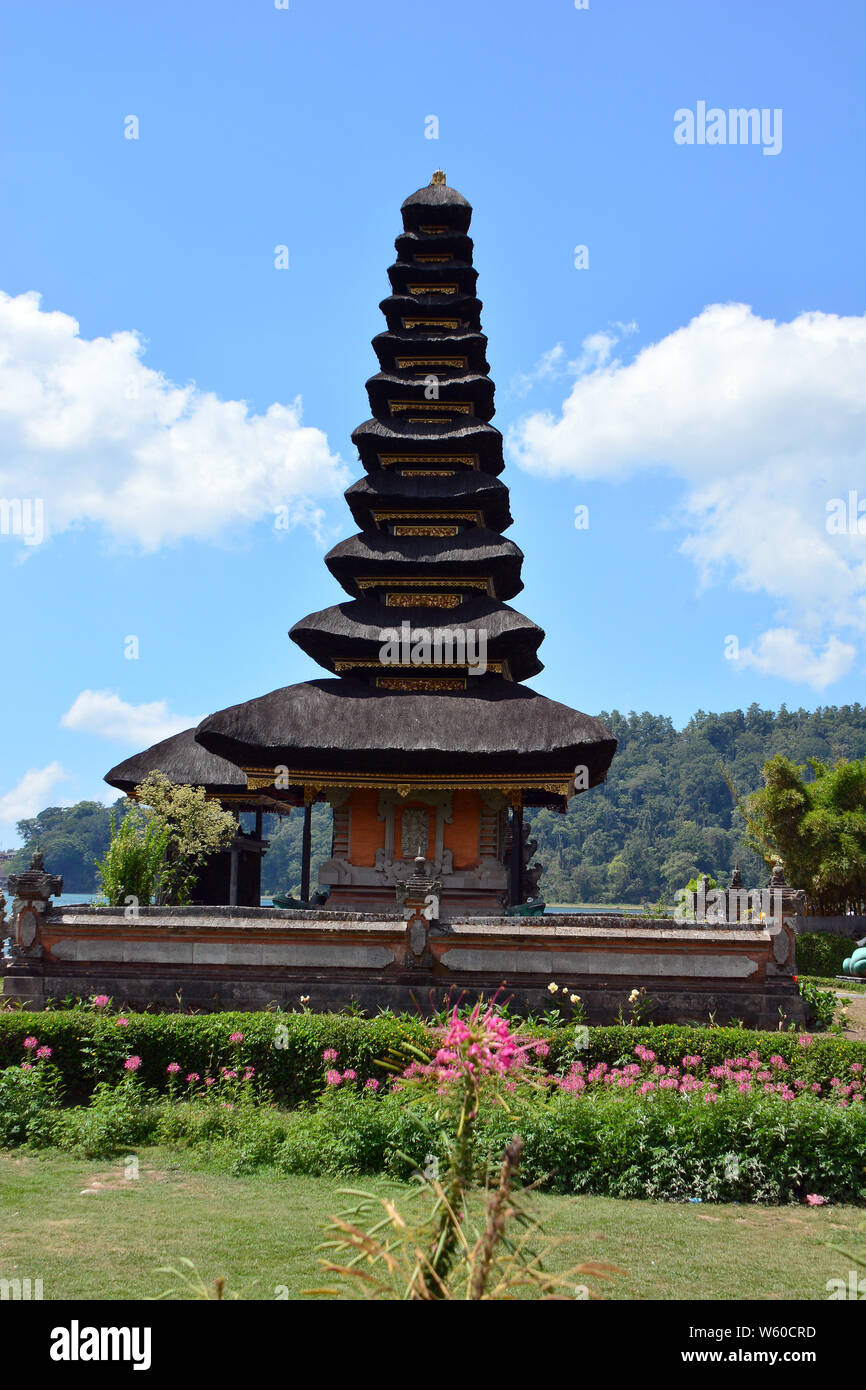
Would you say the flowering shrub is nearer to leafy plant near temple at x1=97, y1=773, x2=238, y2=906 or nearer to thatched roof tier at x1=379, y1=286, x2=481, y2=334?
leafy plant near temple at x1=97, y1=773, x2=238, y2=906

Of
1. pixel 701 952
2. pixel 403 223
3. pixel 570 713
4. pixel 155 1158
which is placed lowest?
pixel 155 1158

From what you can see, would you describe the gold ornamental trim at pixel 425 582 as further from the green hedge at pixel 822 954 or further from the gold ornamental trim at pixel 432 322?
the green hedge at pixel 822 954

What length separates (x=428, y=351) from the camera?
92.8ft

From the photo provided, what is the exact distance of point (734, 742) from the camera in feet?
500

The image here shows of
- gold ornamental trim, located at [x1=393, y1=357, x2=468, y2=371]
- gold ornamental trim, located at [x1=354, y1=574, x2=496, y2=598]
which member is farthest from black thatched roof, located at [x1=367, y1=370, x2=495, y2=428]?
gold ornamental trim, located at [x1=354, y1=574, x2=496, y2=598]

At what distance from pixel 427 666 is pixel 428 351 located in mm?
9760

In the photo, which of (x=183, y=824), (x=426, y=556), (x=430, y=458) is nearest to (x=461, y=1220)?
(x=183, y=824)

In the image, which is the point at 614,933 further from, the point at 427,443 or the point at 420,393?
the point at 420,393

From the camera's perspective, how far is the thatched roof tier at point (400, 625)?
23938 mm

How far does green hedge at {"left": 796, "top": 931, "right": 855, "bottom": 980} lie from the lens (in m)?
31.0

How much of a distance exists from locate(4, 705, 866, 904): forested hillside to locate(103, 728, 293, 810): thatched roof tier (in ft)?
261

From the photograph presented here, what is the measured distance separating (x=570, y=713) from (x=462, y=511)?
22.7 feet

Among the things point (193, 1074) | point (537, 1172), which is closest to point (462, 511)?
point (193, 1074)

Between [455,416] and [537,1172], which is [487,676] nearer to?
[455,416]
